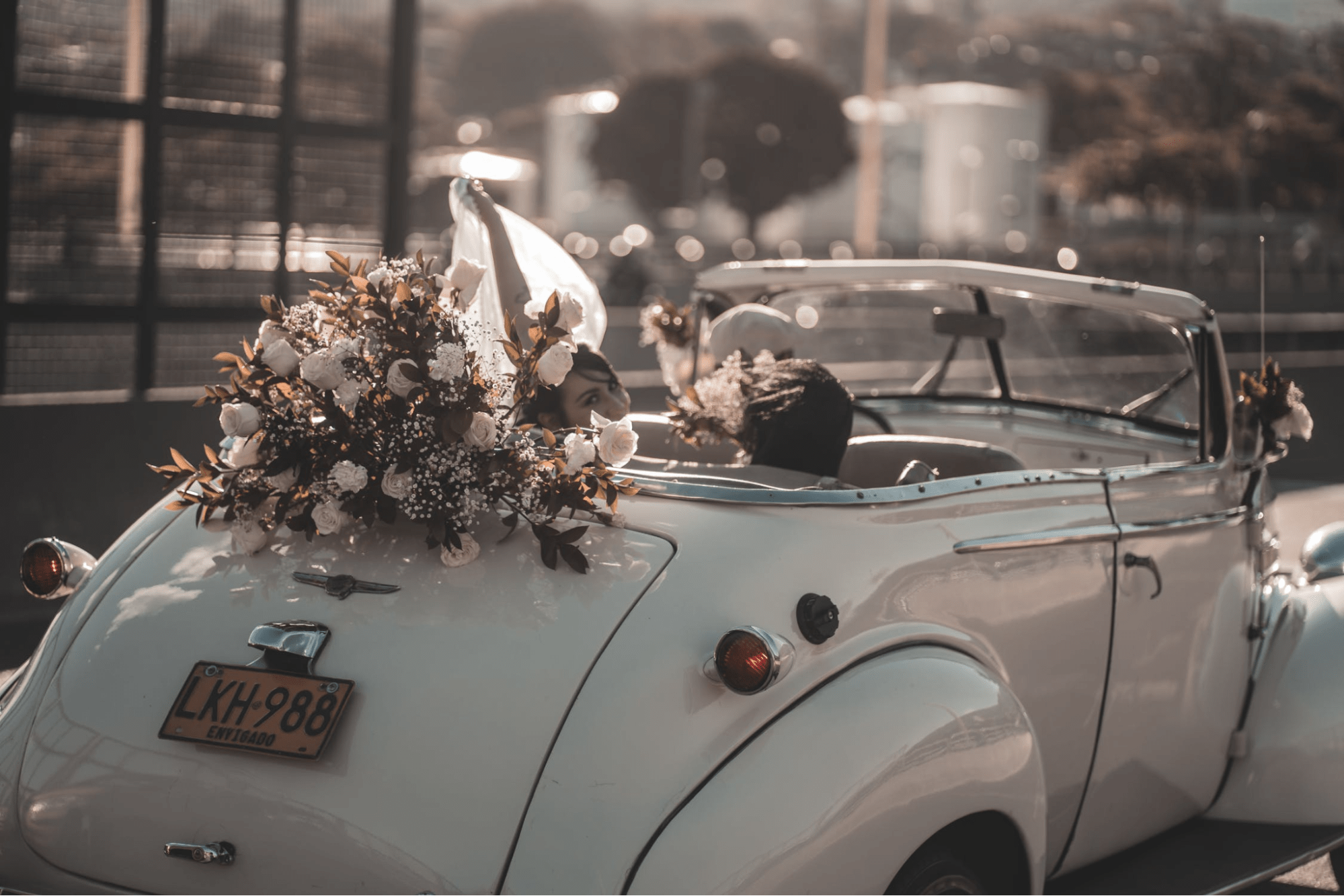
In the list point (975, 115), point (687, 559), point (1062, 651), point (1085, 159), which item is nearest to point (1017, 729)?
point (1062, 651)

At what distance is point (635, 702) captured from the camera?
8.16 feet

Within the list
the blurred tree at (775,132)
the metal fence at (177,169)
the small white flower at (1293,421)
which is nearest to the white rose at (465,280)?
the small white flower at (1293,421)

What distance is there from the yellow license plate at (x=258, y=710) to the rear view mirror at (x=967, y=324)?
2791mm

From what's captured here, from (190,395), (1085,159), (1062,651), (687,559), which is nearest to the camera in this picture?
(687,559)

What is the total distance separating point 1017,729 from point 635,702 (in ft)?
2.77

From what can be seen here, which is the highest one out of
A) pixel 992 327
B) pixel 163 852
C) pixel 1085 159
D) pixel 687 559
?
pixel 1085 159

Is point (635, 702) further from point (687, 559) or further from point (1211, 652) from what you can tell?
point (1211, 652)

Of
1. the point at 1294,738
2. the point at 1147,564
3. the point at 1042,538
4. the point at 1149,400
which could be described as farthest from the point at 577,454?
the point at 1149,400

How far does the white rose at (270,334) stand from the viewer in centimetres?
292

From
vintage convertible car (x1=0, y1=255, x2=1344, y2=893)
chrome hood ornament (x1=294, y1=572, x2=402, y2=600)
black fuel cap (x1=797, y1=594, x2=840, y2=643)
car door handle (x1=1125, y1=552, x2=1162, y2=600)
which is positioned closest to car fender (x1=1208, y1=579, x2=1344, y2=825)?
vintage convertible car (x1=0, y1=255, x2=1344, y2=893)

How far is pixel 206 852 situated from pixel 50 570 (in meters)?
1.06

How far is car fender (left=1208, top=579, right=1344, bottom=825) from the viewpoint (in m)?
3.82

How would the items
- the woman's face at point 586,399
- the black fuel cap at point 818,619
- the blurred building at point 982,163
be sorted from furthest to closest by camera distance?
1. the blurred building at point 982,163
2. the woman's face at point 586,399
3. the black fuel cap at point 818,619

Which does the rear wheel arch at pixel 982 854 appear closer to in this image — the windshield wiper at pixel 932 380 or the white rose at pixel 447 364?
the white rose at pixel 447 364
